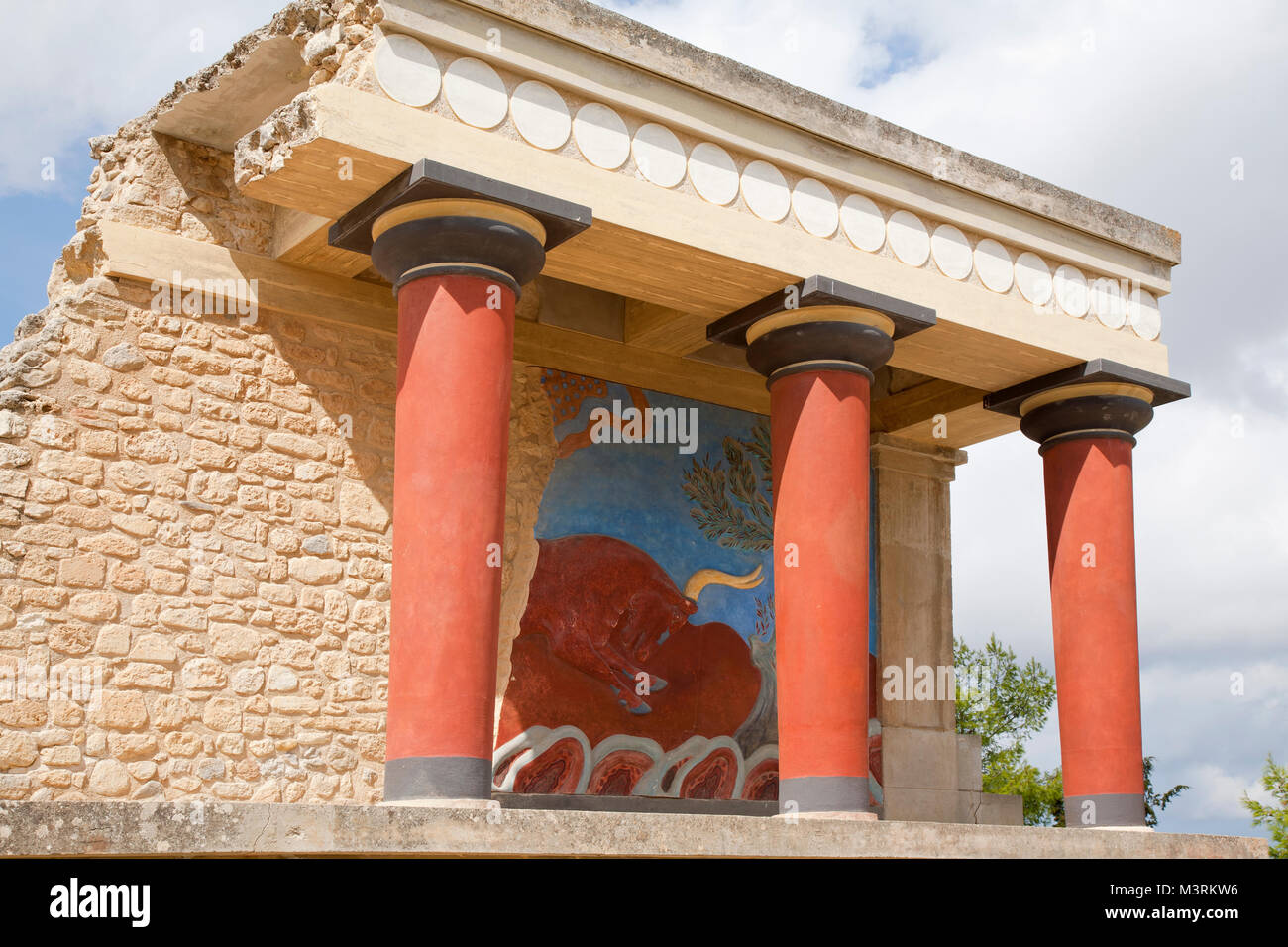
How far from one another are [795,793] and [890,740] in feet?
10.8

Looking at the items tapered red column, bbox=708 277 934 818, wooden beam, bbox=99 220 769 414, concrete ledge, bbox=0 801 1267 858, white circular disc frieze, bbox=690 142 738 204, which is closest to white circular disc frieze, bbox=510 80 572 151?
white circular disc frieze, bbox=690 142 738 204

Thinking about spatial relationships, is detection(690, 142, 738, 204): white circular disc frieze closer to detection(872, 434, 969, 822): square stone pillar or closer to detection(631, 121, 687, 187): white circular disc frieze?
detection(631, 121, 687, 187): white circular disc frieze

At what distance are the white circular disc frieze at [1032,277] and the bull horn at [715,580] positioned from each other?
288 centimetres

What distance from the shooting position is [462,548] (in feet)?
23.0

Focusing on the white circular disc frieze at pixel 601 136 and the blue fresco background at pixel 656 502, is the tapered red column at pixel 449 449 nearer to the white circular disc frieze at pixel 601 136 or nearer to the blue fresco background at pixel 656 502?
the white circular disc frieze at pixel 601 136

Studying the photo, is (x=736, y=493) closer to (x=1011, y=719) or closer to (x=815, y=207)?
(x=815, y=207)

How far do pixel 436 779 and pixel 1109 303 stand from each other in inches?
257

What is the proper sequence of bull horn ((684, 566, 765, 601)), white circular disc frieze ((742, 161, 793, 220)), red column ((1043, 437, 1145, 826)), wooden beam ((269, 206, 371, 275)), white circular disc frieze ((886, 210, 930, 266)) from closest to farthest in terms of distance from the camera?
wooden beam ((269, 206, 371, 275)), white circular disc frieze ((742, 161, 793, 220)), white circular disc frieze ((886, 210, 930, 266)), red column ((1043, 437, 1145, 826)), bull horn ((684, 566, 765, 601))

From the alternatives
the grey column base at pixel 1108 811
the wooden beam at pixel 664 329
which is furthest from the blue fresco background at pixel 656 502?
the grey column base at pixel 1108 811

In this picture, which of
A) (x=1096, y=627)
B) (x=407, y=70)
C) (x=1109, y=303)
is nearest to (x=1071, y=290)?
(x=1109, y=303)

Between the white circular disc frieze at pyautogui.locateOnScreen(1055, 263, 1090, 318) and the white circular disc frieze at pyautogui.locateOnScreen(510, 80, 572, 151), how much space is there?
4238mm

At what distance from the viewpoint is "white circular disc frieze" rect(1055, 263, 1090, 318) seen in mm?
10305
